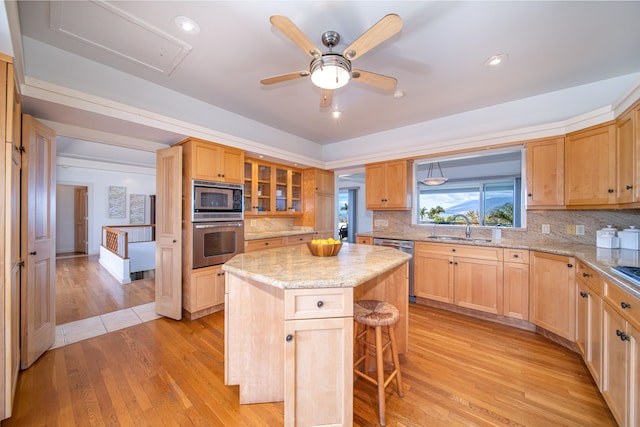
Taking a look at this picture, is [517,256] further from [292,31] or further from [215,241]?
[215,241]

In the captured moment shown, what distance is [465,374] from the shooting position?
6.29 feet

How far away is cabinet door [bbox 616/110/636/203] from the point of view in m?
1.98

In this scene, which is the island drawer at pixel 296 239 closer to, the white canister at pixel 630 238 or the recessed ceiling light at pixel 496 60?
the recessed ceiling light at pixel 496 60

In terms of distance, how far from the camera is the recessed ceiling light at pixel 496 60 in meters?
2.17

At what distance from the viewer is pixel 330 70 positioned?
5.35 ft

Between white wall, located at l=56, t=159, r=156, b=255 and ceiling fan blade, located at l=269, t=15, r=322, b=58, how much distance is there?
8053mm

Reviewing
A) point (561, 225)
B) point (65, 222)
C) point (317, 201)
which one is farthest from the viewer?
point (65, 222)

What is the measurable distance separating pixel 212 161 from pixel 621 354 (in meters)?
3.78

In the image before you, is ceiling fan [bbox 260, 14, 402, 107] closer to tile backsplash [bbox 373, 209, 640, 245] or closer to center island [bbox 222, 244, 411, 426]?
center island [bbox 222, 244, 411, 426]

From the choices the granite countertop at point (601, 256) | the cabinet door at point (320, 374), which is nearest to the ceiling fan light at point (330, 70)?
the cabinet door at point (320, 374)

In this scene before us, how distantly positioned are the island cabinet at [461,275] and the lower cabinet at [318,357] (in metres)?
2.32

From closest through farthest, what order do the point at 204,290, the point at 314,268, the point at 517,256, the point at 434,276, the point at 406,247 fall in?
the point at 314,268
the point at 517,256
the point at 204,290
the point at 434,276
the point at 406,247

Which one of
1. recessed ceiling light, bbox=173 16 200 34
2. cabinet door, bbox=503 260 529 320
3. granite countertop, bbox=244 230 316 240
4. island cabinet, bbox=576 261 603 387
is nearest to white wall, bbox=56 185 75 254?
granite countertop, bbox=244 230 316 240

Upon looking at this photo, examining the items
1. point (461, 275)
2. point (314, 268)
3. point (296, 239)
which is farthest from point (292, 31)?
point (296, 239)
